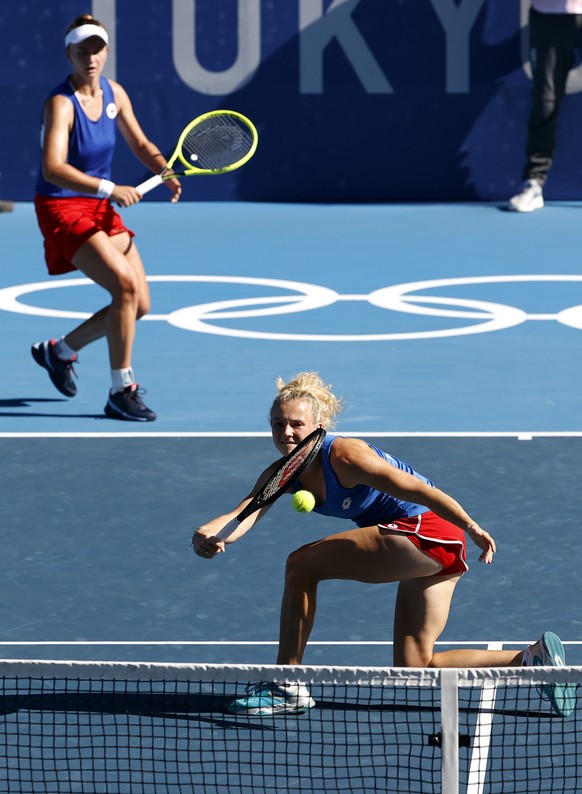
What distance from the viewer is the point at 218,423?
10.9 metres

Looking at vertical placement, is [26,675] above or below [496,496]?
above

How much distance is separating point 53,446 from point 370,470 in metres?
4.56

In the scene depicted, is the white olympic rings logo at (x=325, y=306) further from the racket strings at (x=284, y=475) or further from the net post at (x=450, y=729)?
the net post at (x=450, y=729)

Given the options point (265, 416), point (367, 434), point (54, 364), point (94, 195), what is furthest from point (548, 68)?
point (94, 195)

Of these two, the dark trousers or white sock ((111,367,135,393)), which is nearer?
white sock ((111,367,135,393))

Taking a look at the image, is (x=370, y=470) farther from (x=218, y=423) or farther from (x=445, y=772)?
(x=218, y=423)

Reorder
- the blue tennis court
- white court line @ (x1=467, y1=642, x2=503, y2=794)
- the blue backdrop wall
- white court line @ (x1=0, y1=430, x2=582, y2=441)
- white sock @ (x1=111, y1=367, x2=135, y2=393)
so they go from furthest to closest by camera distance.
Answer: the blue backdrop wall, white sock @ (x1=111, y1=367, x2=135, y2=393), white court line @ (x1=0, y1=430, x2=582, y2=441), the blue tennis court, white court line @ (x1=467, y1=642, x2=503, y2=794)

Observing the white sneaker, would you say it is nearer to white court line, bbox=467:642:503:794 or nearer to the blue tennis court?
the blue tennis court

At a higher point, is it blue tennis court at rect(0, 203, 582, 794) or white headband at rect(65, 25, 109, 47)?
white headband at rect(65, 25, 109, 47)

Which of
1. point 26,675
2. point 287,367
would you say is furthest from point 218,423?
point 26,675

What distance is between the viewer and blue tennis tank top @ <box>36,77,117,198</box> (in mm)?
10531

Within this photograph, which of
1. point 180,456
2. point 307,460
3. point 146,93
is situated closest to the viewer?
point 307,460

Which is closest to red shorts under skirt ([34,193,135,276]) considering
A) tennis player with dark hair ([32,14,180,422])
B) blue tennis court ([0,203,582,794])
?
tennis player with dark hair ([32,14,180,422])

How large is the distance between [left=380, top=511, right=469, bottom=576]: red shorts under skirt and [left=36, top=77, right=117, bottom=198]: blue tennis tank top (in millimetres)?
4628
